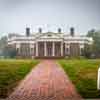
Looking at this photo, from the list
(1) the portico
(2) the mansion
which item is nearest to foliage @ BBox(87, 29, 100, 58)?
(2) the mansion

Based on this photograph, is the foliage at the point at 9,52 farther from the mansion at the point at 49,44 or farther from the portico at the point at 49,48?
the portico at the point at 49,48

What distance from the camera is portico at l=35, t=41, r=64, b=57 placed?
35656 mm

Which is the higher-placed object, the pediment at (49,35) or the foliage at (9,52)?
the pediment at (49,35)

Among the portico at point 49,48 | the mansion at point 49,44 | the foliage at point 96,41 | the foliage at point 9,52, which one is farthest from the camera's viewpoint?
the mansion at point 49,44

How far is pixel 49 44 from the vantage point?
36375 millimetres

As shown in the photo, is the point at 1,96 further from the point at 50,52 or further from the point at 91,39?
the point at 91,39

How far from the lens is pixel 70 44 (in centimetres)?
3791

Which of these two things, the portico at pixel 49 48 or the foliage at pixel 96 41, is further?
the portico at pixel 49 48

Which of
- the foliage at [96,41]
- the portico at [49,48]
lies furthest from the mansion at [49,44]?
the foliage at [96,41]

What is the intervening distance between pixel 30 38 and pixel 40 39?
2.45 meters

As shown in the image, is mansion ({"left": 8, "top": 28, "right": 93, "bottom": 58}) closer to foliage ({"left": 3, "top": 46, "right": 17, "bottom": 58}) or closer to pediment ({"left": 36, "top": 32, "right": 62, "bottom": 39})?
pediment ({"left": 36, "top": 32, "right": 62, "bottom": 39})

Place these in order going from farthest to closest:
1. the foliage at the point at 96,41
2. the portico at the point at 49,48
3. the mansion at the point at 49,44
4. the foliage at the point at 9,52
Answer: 1. the mansion at the point at 49,44
2. the portico at the point at 49,48
3. the foliage at the point at 9,52
4. the foliage at the point at 96,41

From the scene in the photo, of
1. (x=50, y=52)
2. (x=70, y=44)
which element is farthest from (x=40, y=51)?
(x=70, y=44)

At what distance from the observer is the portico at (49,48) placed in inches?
1404
